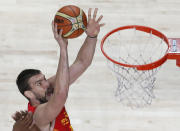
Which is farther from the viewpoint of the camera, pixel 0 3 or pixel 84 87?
pixel 0 3

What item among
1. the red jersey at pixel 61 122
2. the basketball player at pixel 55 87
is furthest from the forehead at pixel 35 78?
the red jersey at pixel 61 122

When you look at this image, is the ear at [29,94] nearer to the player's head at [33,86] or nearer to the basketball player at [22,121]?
the player's head at [33,86]

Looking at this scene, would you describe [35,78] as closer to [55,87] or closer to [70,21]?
[55,87]

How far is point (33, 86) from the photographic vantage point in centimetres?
228

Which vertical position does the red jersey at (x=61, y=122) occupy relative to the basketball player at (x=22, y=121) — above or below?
below

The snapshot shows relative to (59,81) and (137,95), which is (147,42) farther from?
(59,81)

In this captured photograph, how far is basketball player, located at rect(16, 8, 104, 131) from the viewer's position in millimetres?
2061

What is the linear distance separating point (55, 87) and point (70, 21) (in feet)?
1.91

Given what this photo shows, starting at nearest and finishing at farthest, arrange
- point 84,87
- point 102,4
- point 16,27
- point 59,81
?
point 59,81 → point 84,87 → point 16,27 → point 102,4

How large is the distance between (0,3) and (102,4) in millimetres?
1424

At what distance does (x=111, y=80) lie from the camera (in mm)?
3658

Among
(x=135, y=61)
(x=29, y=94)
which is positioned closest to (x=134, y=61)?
(x=135, y=61)

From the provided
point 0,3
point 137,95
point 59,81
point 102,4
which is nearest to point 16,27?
point 0,3

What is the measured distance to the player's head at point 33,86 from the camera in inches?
89.5
